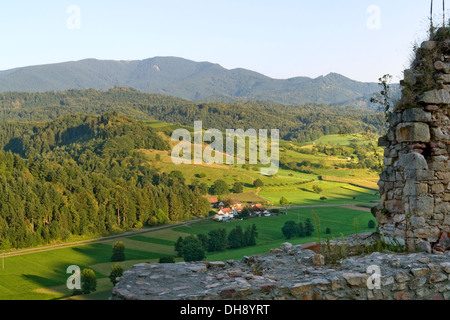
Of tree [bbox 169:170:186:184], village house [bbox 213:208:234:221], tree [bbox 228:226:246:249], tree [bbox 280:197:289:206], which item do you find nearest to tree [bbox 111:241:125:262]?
tree [bbox 228:226:246:249]

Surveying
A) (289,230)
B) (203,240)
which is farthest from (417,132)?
(203,240)

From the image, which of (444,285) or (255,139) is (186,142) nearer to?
(255,139)

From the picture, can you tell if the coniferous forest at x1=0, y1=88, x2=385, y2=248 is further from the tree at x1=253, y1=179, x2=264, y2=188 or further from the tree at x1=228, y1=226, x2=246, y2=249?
the tree at x1=228, y1=226, x2=246, y2=249

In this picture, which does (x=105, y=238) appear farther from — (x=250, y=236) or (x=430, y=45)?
(x=430, y=45)

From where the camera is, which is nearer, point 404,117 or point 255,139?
point 404,117
